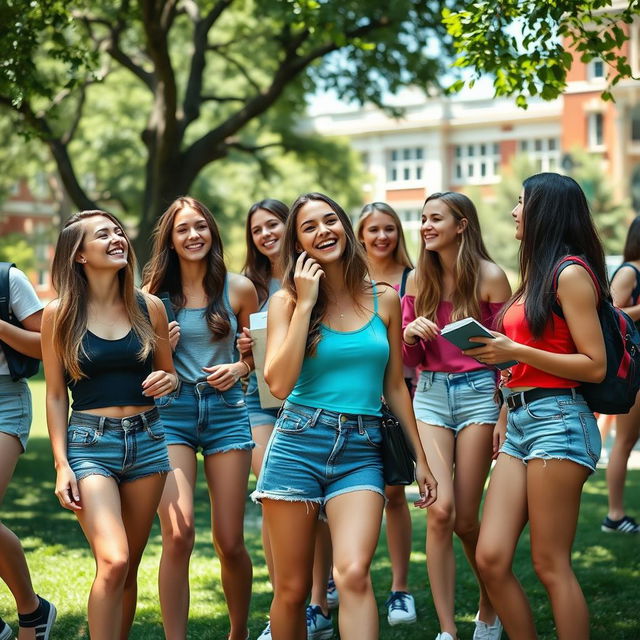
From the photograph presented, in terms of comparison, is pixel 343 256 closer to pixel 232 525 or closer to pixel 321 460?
pixel 321 460

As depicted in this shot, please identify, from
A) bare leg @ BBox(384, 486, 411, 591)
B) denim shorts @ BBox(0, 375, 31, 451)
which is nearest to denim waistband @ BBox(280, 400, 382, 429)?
denim shorts @ BBox(0, 375, 31, 451)

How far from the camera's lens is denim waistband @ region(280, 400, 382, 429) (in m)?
4.38

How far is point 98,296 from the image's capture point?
4.84 metres

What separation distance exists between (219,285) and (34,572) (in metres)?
3.18

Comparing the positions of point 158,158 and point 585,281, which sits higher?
point 158,158

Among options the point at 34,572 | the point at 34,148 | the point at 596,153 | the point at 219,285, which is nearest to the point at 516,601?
the point at 219,285

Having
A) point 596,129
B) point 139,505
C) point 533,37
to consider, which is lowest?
point 139,505

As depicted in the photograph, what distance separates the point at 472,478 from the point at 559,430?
121 centimetres

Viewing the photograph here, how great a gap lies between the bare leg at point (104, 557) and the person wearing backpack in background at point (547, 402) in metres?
1.62

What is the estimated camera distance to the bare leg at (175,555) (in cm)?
512

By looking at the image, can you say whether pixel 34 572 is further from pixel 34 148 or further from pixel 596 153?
pixel 596 153

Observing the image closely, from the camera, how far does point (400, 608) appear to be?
244 inches

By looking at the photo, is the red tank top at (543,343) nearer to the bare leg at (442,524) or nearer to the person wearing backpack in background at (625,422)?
the bare leg at (442,524)

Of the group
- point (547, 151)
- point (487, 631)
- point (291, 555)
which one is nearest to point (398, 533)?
point (487, 631)
